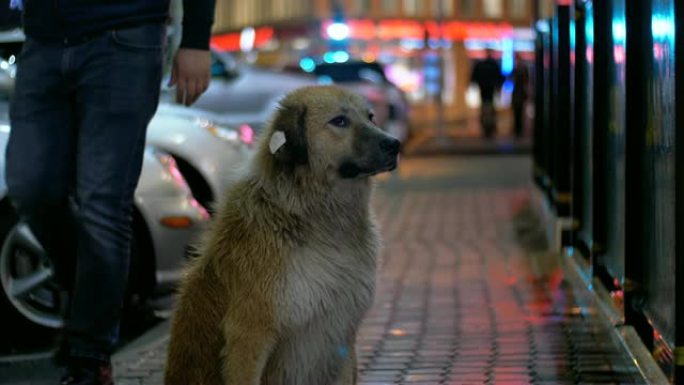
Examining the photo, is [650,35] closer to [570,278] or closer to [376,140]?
[376,140]

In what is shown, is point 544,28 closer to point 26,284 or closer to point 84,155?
point 26,284

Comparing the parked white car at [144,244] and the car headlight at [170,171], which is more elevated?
the car headlight at [170,171]

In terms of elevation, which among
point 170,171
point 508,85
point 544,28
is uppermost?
point 170,171

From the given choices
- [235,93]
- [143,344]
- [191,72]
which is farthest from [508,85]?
[191,72]

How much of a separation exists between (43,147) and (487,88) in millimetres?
31862

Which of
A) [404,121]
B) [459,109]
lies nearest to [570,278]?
[404,121]

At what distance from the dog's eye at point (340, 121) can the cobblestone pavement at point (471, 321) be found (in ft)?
4.40

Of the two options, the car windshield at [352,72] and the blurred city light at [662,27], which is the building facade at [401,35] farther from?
the blurred city light at [662,27]

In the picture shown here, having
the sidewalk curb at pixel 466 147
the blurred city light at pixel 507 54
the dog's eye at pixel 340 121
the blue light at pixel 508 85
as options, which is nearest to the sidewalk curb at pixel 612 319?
the dog's eye at pixel 340 121

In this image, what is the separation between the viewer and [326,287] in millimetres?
4711

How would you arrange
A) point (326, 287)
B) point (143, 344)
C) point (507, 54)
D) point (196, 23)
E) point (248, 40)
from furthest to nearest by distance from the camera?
1. point (248, 40)
2. point (507, 54)
3. point (143, 344)
4. point (196, 23)
5. point (326, 287)

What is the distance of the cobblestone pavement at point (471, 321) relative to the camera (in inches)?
246

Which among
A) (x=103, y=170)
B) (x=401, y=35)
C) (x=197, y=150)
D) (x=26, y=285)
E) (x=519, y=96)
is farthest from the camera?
(x=401, y=35)

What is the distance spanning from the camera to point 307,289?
4691mm
